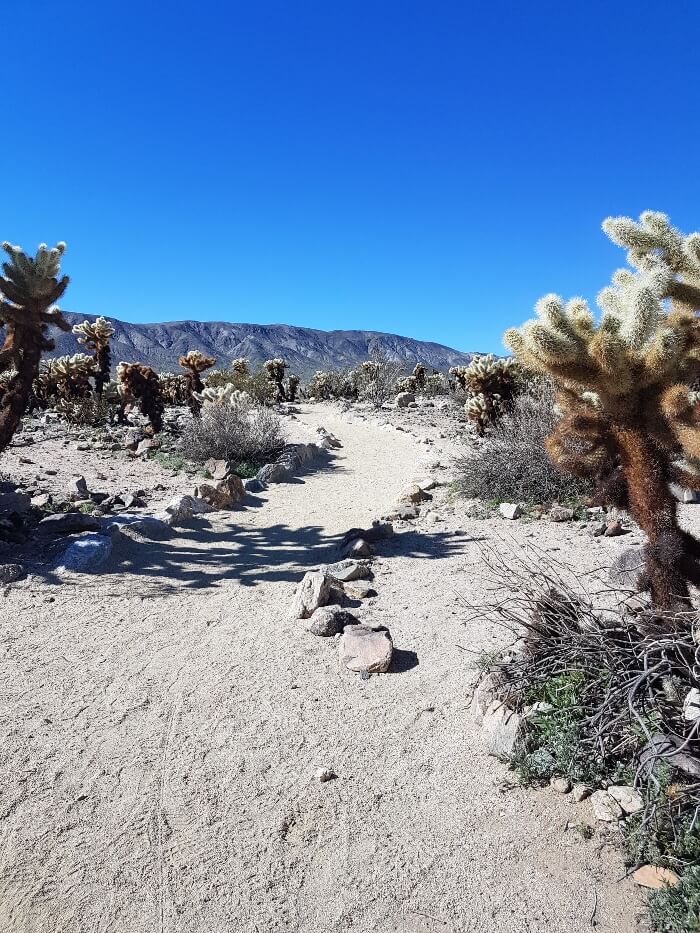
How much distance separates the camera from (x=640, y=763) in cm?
246

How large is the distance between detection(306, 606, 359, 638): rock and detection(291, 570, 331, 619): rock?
3.9 inches

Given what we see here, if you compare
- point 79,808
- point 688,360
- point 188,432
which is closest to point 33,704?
point 79,808

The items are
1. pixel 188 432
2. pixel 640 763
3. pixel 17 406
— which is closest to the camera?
pixel 640 763

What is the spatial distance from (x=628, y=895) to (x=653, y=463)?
78.2 inches

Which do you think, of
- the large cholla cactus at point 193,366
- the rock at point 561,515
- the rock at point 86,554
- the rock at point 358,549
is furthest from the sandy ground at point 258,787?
the large cholla cactus at point 193,366

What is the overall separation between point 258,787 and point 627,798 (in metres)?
1.73

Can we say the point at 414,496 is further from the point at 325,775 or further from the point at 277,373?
the point at 277,373

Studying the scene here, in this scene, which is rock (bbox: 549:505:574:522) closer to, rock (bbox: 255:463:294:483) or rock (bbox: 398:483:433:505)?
rock (bbox: 398:483:433:505)

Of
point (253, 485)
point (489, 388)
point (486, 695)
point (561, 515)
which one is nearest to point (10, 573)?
point (486, 695)

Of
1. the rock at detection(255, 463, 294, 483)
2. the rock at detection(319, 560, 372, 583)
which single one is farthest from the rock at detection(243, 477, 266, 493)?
the rock at detection(319, 560, 372, 583)

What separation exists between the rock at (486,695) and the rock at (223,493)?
19.6ft

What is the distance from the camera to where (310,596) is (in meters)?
4.95

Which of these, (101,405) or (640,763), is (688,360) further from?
(101,405)

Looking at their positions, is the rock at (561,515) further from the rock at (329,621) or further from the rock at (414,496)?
the rock at (329,621)
